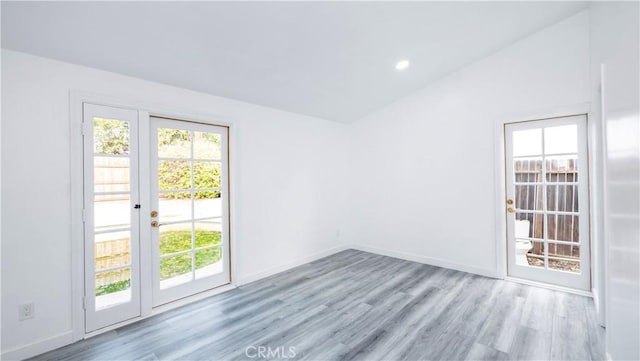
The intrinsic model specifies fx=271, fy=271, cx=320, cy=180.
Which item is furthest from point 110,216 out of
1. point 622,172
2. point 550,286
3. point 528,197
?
point 550,286

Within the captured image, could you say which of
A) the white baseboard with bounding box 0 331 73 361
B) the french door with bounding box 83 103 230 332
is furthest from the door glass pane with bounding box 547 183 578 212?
the white baseboard with bounding box 0 331 73 361

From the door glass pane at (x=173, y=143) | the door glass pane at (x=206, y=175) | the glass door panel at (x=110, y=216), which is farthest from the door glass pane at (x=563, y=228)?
the glass door panel at (x=110, y=216)

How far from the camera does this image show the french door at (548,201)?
3.09 meters

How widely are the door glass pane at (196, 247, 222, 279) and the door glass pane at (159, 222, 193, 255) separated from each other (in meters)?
0.18

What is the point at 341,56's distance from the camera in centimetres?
301

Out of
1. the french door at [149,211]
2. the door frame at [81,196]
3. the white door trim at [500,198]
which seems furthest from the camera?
the white door trim at [500,198]

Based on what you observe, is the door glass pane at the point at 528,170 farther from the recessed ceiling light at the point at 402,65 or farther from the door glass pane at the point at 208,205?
the door glass pane at the point at 208,205

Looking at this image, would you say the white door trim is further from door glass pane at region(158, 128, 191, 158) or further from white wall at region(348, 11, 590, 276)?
door glass pane at region(158, 128, 191, 158)

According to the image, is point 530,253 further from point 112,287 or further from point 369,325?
point 112,287

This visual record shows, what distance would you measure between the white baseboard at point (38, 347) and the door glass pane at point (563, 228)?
16.5 ft

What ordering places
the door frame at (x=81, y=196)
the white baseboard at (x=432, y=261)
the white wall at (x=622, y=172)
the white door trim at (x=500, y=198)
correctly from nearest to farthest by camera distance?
1. the white wall at (x=622, y=172)
2. the door frame at (x=81, y=196)
3. the white door trim at (x=500, y=198)
4. the white baseboard at (x=432, y=261)

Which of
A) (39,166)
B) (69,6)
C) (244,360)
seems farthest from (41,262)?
(69,6)

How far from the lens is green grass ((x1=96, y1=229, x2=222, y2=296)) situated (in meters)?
2.89

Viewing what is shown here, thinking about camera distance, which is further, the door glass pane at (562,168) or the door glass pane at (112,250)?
the door glass pane at (562,168)
